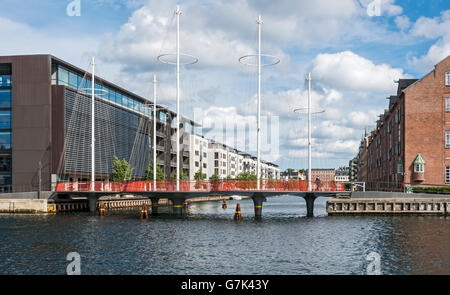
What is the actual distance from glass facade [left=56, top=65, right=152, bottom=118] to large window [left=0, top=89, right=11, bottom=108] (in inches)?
308

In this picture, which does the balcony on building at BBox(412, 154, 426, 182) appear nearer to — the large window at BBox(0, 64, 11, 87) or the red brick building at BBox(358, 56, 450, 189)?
the red brick building at BBox(358, 56, 450, 189)

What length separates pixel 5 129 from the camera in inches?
3189

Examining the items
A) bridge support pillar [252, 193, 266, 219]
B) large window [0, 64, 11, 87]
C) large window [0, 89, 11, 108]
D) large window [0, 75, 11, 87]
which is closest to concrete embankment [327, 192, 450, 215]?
bridge support pillar [252, 193, 266, 219]

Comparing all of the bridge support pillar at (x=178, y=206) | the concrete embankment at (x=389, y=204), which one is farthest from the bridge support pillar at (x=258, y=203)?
the bridge support pillar at (x=178, y=206)

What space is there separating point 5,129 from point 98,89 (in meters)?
21.8

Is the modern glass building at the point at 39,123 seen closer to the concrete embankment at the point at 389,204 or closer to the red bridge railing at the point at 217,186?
the red bridge railing at the point at 217,186

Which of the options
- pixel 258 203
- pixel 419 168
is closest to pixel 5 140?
pixel 258 203

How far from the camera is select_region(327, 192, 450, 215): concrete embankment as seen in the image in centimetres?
5888

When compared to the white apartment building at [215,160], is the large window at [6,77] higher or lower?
higher

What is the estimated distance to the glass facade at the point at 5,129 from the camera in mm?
81000

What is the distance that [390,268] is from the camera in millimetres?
26172

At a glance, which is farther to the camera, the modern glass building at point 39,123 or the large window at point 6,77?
the large window at point 6,77

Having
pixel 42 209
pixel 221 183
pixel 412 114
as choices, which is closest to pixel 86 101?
pixel 42 209

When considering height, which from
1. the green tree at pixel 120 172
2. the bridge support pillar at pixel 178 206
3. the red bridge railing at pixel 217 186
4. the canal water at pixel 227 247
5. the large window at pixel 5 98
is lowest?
the canal water at pixel 227 247
